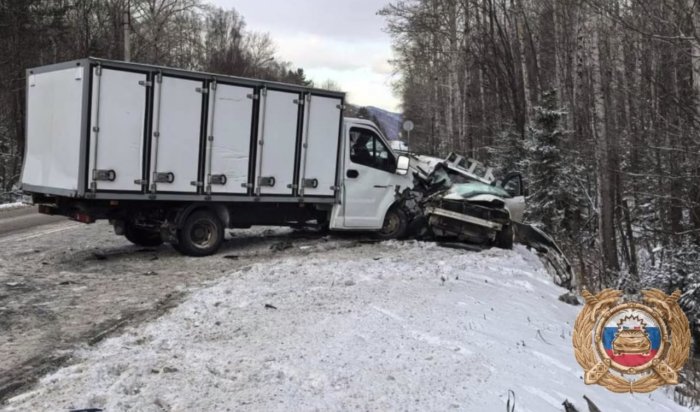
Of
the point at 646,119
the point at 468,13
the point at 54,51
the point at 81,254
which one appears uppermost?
the point at 468,13

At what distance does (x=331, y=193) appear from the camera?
11.4 metres

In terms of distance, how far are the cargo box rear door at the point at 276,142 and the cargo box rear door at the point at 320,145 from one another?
227 millimetres

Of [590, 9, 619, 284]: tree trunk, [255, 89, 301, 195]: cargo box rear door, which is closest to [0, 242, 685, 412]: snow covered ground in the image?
[255, 89, 301, 195]: cargo box rear door

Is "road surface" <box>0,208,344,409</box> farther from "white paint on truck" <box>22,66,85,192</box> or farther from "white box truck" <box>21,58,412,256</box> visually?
"white paint on truck" <box>22,66,85,192</box>

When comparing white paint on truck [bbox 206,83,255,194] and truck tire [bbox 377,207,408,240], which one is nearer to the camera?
white paint on truck [bbox 206,83,255,194]

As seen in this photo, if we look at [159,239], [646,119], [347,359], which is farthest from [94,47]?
[347,359]

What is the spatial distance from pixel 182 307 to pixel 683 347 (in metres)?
4.82

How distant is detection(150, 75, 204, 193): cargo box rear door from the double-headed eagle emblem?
22.5ft

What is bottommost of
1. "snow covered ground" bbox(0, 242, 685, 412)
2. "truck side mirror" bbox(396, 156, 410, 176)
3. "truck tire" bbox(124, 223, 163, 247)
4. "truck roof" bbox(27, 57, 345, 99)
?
"snow covered ground" bbox(0, 242, 685, 412)

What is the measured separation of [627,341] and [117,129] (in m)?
7.36

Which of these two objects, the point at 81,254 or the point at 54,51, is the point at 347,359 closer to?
the point at 81,254

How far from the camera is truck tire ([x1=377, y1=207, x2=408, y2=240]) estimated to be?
12148 mm

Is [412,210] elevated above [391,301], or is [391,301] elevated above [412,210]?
[412,210]

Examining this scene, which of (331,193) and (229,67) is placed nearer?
(331,193)
